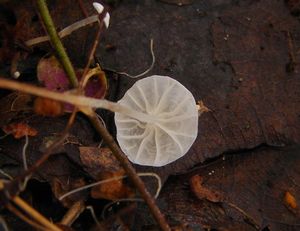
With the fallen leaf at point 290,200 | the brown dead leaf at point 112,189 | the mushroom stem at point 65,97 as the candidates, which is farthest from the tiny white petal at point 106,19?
the fallen leaf at point 290,200

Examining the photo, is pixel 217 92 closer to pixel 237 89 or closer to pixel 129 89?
pixel 237 89

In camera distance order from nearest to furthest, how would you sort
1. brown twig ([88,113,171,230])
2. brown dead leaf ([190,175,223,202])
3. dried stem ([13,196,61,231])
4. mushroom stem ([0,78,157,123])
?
mushroom stem ([0,78,157,123])
dried stem ([13,196,61,231])
brown twig ([88,113,171,230])
brown dead leaf ([190,175,223,202])

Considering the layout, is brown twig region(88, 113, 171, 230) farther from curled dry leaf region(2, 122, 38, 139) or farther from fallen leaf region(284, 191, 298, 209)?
fallen leaf region(284, 191, 298, 209)

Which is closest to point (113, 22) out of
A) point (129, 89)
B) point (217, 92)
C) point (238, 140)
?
point (129, 89)

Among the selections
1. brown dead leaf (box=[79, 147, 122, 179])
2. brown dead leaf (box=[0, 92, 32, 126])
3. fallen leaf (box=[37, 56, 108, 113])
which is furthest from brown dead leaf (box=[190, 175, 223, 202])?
brown dead leaf (box=[0, 92, 32, 126])

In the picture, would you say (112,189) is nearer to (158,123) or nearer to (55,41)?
(158,123)

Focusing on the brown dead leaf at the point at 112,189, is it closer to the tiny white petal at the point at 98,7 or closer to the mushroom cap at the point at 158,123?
the mushroom cap at the point at 158,123
